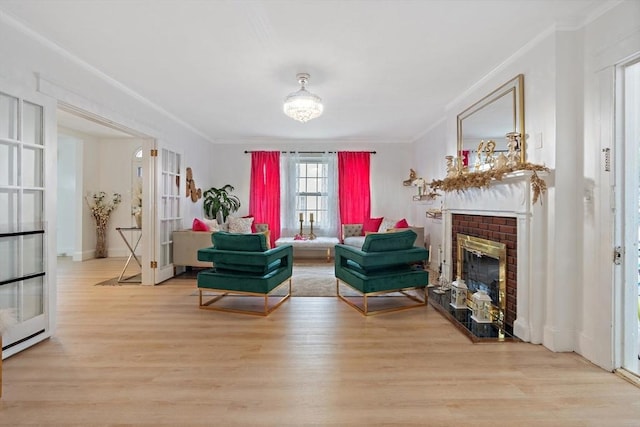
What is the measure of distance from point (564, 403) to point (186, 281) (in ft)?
15.0

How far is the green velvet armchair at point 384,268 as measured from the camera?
340cm

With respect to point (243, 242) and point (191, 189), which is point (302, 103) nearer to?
point (243, 242)

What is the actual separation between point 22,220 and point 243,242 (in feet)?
5.90

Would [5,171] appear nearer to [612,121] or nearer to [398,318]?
[398,318]

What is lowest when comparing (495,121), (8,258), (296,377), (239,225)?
(296,377)

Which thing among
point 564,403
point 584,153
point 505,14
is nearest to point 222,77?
point 505,14

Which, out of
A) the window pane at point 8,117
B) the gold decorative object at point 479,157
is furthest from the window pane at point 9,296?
the gold decorative object at point 479,157

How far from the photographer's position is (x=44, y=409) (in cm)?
178

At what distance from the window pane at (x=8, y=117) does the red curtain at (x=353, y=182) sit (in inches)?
214

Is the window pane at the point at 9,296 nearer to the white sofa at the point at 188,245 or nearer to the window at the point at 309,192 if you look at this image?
the white sofa at the point at 188,245

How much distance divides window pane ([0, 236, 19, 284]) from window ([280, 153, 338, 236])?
4989 millimetres

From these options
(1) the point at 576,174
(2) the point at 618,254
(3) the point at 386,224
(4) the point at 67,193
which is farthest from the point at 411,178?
(4) the point at 67,193

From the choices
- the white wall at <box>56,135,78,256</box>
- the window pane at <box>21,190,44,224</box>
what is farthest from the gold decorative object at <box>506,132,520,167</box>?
the white wall at <box>56,135,78,256</box>

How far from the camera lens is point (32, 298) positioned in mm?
2627
